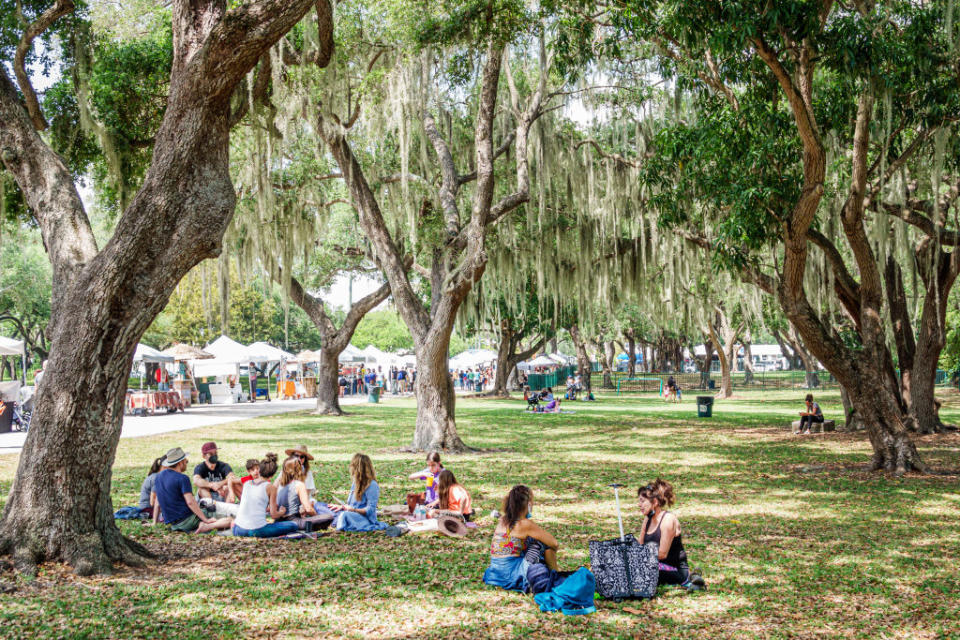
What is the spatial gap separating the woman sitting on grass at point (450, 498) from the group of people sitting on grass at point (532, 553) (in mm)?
1929

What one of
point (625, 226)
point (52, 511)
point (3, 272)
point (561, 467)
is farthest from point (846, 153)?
point (3, 272)

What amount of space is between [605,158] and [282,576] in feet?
35.4

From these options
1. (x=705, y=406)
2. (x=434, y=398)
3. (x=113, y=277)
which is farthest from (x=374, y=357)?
(x=113, y=277)

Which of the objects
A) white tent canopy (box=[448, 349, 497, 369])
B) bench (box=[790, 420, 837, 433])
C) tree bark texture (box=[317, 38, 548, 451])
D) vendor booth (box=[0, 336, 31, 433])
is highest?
tree bark texture (box=[317, 38, 548, 451])

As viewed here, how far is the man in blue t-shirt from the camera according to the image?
706cm

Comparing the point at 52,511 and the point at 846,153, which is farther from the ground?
the point at 846,153

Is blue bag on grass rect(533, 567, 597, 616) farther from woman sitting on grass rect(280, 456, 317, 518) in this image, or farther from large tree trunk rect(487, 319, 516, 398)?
large tree trunk rect(487, 319, 516, 398)

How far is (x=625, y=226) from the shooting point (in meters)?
17.5

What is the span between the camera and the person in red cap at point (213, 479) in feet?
26.3

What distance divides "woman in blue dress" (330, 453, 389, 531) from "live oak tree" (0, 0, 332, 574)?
6.23 feet

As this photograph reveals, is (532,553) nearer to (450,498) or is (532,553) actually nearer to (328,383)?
(450,498)

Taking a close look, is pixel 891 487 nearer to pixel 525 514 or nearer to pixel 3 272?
pixel 525 514

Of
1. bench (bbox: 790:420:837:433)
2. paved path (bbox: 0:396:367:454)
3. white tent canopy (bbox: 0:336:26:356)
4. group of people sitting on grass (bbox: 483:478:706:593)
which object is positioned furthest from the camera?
white tent canopy (bbox: 0:336:26:356)

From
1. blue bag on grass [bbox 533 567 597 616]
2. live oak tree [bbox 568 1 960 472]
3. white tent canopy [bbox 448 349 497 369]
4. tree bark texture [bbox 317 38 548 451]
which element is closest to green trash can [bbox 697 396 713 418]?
live oak tree [bbox 568 1 960 472]
